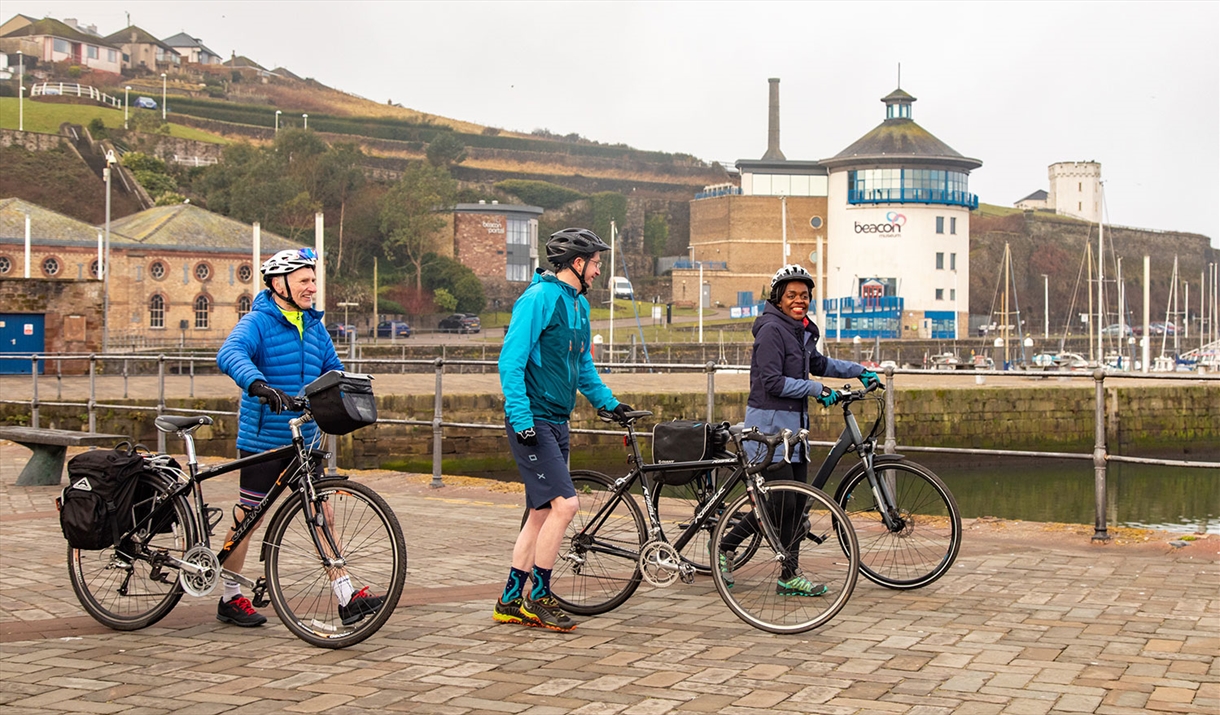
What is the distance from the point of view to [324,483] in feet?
18.3

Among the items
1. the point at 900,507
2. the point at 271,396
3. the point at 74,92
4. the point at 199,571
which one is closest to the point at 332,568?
the point at 199,571

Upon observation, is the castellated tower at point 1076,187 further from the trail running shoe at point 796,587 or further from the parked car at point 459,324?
the trail running shoe at point 796,587

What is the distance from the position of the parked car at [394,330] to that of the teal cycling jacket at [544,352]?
5553 cm

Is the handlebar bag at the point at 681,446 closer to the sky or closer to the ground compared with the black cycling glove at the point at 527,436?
closer to the ground

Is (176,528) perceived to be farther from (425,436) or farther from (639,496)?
(425,436)

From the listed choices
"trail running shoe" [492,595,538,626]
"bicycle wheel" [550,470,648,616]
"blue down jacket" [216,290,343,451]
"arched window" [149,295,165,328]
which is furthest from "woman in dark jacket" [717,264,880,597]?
"arched window" [149,295,165,328]

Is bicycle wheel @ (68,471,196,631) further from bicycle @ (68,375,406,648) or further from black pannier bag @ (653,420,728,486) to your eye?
black pannier bag @ (653,420,728,486)

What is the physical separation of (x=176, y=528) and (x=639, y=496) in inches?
87.9

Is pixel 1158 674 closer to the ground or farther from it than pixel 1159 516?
farther from it

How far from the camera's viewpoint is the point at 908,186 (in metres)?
80.4

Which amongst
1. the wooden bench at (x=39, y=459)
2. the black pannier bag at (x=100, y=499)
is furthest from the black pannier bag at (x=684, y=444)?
the wooden bench at (x=39, y=459)

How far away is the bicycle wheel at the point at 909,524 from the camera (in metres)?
6.88

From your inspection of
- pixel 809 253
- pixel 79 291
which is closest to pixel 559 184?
pixel 809 253

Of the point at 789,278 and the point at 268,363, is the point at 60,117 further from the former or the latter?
the point at 789,278
